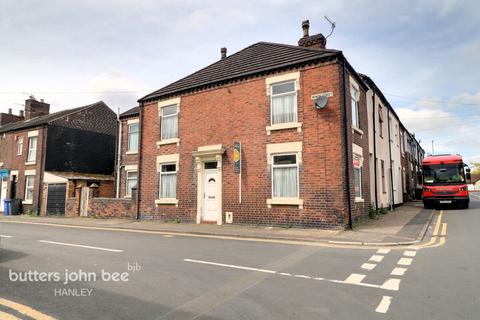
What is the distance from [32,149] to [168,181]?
15152mm

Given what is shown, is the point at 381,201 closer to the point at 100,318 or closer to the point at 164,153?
the point at 164,153

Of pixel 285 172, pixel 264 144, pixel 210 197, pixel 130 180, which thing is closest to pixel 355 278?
pixel 285 172

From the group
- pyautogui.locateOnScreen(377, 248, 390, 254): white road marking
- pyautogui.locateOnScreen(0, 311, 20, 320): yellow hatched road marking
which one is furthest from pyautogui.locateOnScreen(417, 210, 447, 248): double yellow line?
pyautogui.locateOnScreen(0, 311, 20, 320): yellow hatched road marking

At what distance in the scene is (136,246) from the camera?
8.96m

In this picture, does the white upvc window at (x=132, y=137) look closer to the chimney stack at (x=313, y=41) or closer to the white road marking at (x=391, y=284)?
the chimney stack at (x=313, y=41)

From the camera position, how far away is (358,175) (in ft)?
45.9

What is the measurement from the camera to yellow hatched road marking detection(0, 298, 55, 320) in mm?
3993

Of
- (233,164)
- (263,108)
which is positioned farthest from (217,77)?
(233,164)

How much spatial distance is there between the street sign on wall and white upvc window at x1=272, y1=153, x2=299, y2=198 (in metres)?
1.52

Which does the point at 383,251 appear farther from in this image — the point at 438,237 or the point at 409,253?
the point at 438,237

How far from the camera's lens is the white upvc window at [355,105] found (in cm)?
1409

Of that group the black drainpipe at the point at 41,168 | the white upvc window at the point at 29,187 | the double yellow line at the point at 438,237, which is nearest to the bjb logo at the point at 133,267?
the double yellow line at the point at 438,237

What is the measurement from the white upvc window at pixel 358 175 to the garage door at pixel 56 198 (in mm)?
17892

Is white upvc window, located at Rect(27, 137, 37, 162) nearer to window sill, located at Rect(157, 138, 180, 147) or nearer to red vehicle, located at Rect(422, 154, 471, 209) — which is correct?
window sill, located at Rect(157, 138, 180, 147)
